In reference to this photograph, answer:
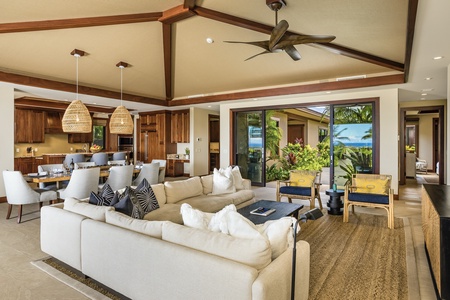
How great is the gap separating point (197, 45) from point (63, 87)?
11.3 ft

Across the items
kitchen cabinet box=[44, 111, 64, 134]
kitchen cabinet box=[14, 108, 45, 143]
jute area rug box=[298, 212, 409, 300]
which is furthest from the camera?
kitchen cabinet box=[44, 111, 64, 134]

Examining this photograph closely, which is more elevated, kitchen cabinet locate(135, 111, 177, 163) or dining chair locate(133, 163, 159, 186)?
kitchen cabinet locate(135, 111, 177, 163)

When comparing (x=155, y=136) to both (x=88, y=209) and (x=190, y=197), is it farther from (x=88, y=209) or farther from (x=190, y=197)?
(x=88, y=209)

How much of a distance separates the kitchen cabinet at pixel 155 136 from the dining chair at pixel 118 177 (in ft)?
15.6

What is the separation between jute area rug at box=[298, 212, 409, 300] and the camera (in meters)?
2.45

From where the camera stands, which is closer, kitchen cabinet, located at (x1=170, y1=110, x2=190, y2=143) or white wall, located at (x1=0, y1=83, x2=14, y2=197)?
white wall, located at (x1=0, y1=83, x2=14, y2=197)

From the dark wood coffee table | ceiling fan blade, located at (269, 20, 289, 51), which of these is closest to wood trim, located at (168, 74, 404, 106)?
ceiling fan blade, located at (269, 20, 289, 51)

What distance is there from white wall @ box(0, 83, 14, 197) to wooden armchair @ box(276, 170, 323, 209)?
5805 mm

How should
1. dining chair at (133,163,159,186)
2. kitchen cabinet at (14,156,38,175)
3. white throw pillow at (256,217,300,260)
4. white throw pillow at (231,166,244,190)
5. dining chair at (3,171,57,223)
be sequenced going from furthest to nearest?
1. kitchen cabinet at (14,156,38,175)
2. dining chair at (133,163,159,186)
3. white throw pillow at (231,166,244,190)
4. dining chair at (3,171,57,223)
5. white throw pillow at (256,217,300,260)

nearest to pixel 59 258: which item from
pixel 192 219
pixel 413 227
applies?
pixel 192 219

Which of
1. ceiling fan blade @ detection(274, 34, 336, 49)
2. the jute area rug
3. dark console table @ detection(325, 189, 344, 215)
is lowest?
the jute area rug

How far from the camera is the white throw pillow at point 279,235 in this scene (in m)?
1.81

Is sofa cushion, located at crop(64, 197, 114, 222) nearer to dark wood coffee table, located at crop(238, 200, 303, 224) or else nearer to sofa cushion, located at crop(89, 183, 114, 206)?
sofa cushion, located at crop(89, 183, 114, 206)

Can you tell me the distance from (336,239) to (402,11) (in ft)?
10.3
